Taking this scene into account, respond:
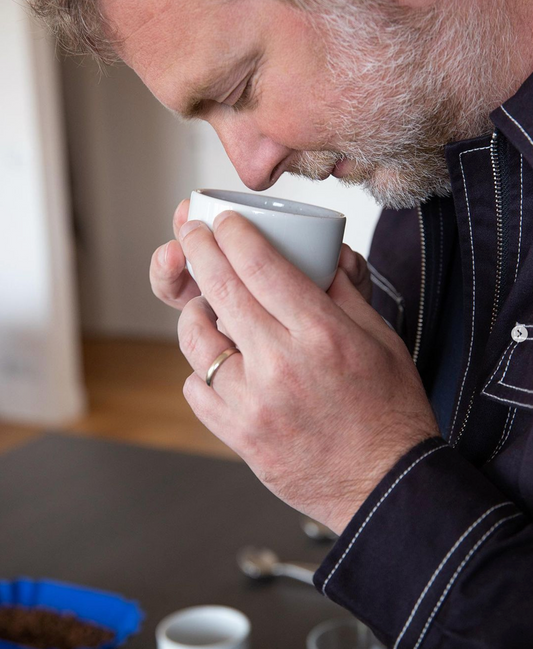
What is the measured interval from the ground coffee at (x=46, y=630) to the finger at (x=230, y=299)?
42 centimetres

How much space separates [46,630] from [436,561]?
0.49 meters

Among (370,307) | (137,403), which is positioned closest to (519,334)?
(370,307)

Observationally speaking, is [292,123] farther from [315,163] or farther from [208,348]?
[208,348]

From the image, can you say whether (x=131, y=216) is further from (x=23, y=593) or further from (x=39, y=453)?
(x=23, y=593)

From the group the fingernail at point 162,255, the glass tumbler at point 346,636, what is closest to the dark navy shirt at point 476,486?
the glass tumbler at point 346,636

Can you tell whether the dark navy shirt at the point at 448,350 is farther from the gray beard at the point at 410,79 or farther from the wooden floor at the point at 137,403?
the wooden floor at the point at 137,403

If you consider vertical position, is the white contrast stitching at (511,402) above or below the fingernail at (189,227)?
below

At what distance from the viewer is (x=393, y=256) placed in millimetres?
1138

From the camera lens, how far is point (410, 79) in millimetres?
829

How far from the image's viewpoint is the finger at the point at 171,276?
89 centimetres

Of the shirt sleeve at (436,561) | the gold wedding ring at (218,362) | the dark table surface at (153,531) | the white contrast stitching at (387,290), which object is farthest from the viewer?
the white contrast stitching at (387,290)

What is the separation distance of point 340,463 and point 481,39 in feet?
1.53

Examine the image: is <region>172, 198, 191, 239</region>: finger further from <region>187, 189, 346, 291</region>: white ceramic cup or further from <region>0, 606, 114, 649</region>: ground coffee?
<region>0, 606, 114, 649</region>: ground coffee

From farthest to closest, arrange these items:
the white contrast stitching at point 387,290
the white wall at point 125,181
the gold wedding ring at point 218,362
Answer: the white wall at point 125,181 → the white contrast stitching at point 387,290 → the gold wedding ring at point 218,362
